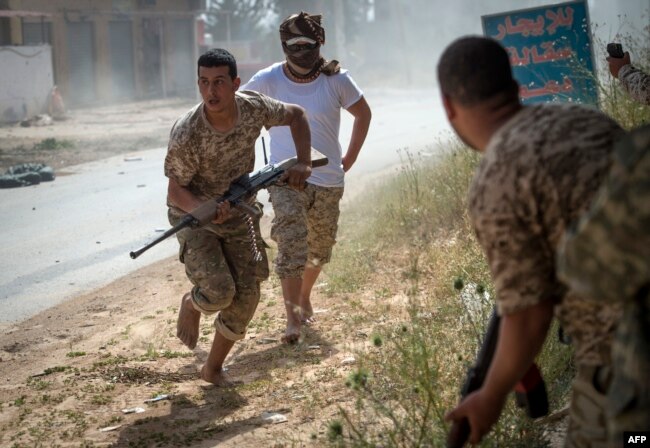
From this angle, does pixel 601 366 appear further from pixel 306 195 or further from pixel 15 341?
pixel 15 341

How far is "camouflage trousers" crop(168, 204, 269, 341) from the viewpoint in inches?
202

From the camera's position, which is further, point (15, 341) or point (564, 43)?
point (564, 43)

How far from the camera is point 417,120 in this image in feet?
79.4

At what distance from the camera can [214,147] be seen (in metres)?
5.07

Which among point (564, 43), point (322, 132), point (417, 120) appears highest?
point (564, 43)

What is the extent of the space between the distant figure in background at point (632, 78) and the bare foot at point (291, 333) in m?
2.50

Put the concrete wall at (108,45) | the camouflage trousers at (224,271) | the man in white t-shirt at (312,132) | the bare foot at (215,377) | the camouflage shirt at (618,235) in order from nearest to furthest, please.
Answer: the camouflage shirt at (618,235), the camouflage trousers at (224,271), the bare foot at (215,377), the man in white t-shirt at (312,132), the concrete wall at (108,45)

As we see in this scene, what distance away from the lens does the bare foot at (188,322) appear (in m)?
5.50

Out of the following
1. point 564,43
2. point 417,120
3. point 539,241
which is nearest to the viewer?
point 539,241

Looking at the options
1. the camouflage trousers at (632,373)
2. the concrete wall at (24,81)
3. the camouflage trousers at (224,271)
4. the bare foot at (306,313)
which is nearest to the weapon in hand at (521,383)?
the camouflage trousers at (632,373)

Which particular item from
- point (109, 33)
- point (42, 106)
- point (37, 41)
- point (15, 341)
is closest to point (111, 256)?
point (15, 341)

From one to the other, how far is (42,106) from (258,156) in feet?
43.7

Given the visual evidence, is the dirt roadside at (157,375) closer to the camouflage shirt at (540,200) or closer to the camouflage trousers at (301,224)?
the camouflage trousers at (301,224)

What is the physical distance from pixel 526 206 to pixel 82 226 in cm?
890
